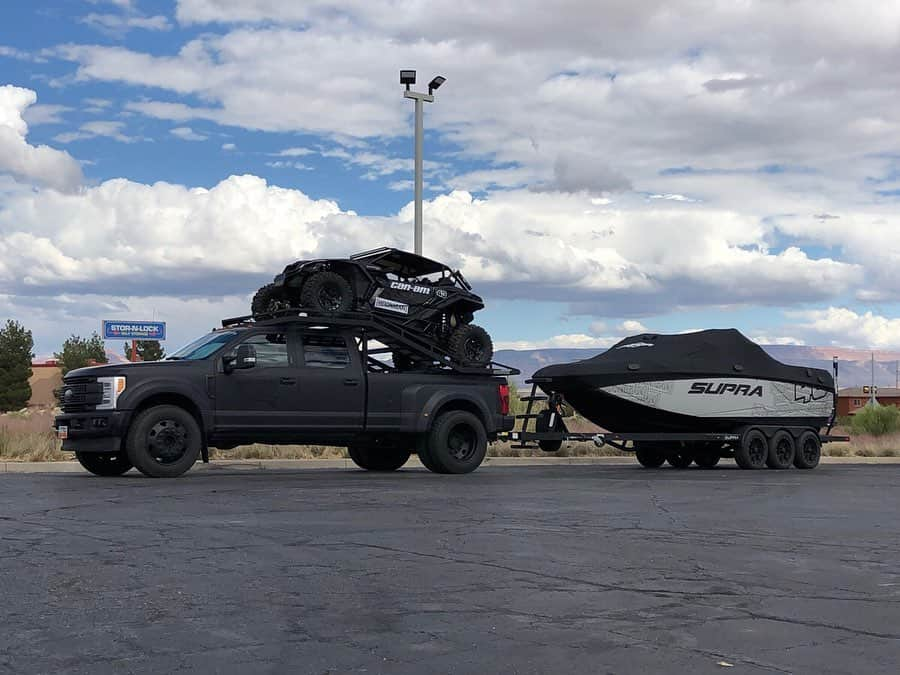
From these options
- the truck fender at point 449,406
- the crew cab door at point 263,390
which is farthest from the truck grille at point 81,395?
the truck fender at point 449,406

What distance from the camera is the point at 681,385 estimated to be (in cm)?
2014

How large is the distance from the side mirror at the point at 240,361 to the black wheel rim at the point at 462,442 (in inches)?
130

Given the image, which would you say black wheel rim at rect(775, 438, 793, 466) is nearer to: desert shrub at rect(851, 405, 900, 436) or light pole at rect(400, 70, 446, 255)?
light pole at rect(400, 70, 446, 255)

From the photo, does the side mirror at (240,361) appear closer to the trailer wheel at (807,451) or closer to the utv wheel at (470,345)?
the utv wheel at (470,345)

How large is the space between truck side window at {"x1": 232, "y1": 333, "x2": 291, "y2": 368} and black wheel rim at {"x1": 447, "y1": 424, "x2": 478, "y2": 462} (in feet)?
9.03

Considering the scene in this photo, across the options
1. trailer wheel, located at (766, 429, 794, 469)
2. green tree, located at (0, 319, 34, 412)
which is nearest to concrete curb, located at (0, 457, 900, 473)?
trailer wheel, located at (766, 429, 794, 469)

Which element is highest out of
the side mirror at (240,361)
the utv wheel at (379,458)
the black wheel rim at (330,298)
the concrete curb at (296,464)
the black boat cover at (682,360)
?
the black wheel rim at (330,298)

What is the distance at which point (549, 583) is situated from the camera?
7.62m

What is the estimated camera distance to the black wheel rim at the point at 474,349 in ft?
59.5

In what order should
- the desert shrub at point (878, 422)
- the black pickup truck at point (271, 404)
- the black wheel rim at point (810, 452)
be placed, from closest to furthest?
the black pickup truck at point (271, 404) → the black wheel rim at point (810, 452) → the desert shrub at point (878, 422)

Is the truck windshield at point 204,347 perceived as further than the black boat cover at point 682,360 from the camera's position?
No

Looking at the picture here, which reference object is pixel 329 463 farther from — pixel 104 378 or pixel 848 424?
pixel 848 424

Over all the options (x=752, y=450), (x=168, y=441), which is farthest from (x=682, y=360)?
(x=168, y=441)

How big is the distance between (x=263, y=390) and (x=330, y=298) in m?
1.69
